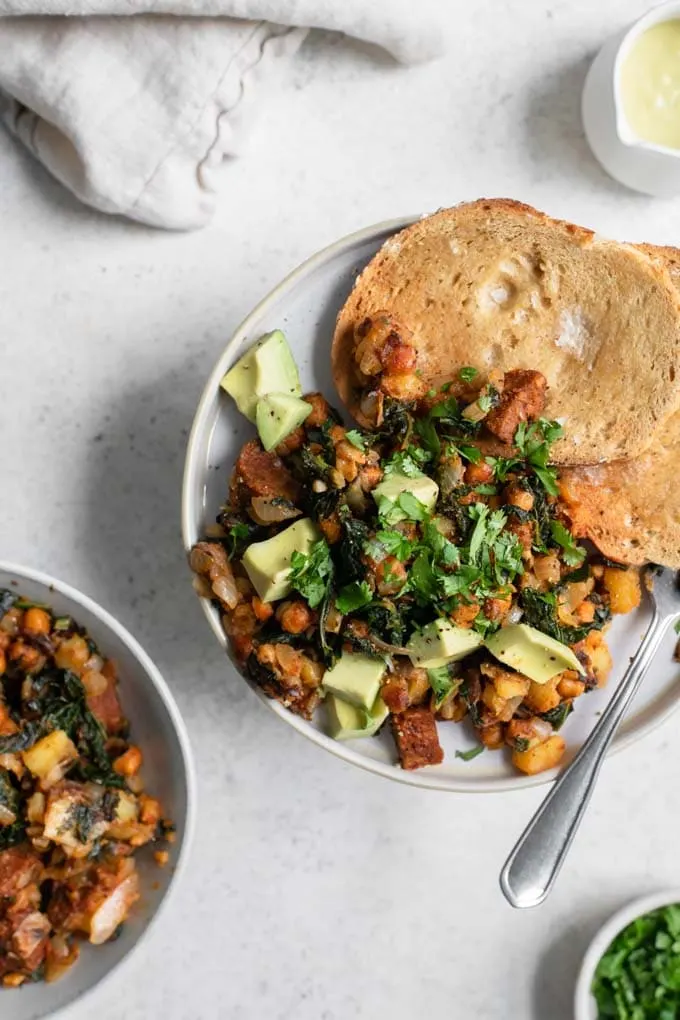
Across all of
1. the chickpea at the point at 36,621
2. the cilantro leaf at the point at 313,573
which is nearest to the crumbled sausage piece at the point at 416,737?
the cilantro leaf at the point at 313,573

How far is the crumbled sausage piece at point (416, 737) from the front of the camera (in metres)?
3.34

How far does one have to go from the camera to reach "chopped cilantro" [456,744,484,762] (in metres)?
3.47

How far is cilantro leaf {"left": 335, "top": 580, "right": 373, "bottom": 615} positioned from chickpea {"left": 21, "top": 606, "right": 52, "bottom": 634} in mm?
1030

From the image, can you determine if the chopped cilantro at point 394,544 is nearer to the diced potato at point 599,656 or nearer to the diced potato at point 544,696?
the diced potato at point 544,696

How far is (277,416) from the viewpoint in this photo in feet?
10.7

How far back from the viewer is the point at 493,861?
13.2 feet

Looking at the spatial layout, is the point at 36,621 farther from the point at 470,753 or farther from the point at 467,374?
the point at 467,374

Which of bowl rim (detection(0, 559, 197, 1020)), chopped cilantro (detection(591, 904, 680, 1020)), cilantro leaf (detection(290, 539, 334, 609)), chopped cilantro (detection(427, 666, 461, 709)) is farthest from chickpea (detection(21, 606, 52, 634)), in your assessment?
chopped cilantro (detection(591, 904, 680, 1020))

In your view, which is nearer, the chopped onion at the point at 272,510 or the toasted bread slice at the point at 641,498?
the chopped onion at the point at 272,510

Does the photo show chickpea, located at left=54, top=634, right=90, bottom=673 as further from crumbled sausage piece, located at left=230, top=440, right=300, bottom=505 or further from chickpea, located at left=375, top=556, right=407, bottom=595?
chickpea, located at left=375, top=556, right=407, bottom=595

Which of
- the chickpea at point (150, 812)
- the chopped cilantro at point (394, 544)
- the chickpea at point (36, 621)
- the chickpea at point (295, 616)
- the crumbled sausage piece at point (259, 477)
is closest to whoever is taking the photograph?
the chopped cilantro at point (394, 544)

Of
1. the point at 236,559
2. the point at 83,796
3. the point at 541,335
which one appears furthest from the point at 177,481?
the point at 541,335

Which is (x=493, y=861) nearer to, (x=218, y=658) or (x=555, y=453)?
(x=218, y=658)

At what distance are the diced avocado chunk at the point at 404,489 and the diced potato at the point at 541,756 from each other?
3.11ft
